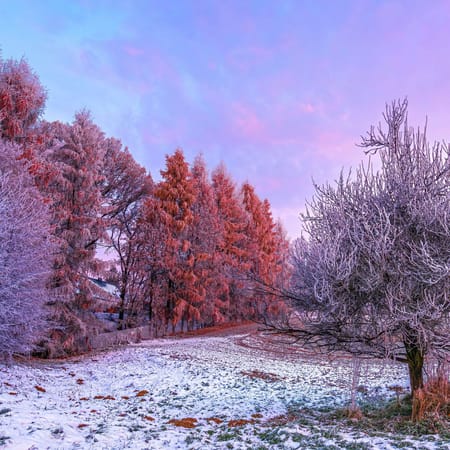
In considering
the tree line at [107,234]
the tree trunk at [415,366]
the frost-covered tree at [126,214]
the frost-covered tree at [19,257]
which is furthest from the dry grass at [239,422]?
the frost-covered tree at [126,214]

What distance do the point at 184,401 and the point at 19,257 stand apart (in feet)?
15.9

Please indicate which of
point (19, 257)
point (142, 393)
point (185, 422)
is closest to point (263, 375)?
point (142, 393)

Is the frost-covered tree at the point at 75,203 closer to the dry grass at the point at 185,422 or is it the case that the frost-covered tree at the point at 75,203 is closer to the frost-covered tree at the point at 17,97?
the frost-covered tree at the point at 17,97

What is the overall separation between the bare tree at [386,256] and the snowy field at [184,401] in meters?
1.28

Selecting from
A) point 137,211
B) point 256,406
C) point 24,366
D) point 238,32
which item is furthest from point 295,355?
point 137,211

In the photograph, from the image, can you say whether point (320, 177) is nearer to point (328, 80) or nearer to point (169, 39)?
point (328, 80)

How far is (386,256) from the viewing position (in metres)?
5.35

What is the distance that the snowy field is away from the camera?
5.11 metres

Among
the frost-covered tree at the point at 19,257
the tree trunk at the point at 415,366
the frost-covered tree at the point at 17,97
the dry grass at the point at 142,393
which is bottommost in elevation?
the dry grass at the point at 142,393

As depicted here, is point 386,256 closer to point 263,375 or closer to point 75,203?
point 263,375

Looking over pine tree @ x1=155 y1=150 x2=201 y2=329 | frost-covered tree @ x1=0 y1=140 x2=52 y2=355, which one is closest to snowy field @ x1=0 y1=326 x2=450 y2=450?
frost-covered tree @ x1=0 y1=140 x2=52 y2=355

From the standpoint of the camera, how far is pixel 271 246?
112ft

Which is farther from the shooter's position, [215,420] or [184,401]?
[184,401]

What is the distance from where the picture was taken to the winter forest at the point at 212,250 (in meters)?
5.40
